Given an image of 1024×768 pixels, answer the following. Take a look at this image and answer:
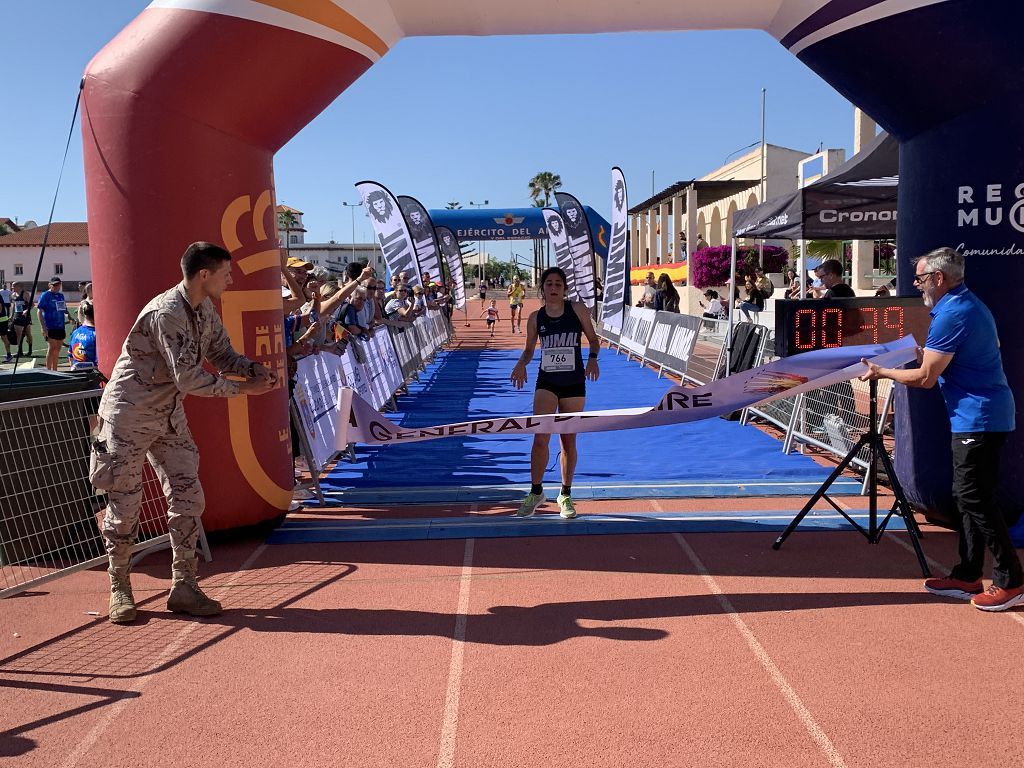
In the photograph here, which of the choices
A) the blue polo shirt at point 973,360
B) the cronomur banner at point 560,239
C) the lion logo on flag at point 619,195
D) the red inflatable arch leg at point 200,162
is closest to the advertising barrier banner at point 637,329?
the lion logo on flag at point 619,195

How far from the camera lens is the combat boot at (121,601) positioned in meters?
4.79

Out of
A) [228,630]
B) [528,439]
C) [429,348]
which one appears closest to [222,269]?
[228,630]

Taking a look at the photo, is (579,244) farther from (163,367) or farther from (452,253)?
(163,367)

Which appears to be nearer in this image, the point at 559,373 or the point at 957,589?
the point at 957,589

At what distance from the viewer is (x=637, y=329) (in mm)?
20750

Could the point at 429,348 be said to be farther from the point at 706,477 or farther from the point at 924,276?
the point at 924,276

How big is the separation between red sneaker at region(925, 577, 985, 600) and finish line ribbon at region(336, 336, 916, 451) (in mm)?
1298

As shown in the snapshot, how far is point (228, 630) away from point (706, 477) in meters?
4.91

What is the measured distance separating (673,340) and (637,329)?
12.8 feet

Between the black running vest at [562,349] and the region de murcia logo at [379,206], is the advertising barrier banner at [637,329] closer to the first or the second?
the region de murcia logo at [379,206]

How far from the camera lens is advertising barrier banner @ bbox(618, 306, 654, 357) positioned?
63.9 ft

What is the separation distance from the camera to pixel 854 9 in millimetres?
5828

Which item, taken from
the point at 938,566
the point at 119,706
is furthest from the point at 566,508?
the point at 119,706

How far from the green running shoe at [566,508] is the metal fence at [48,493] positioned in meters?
2.57
